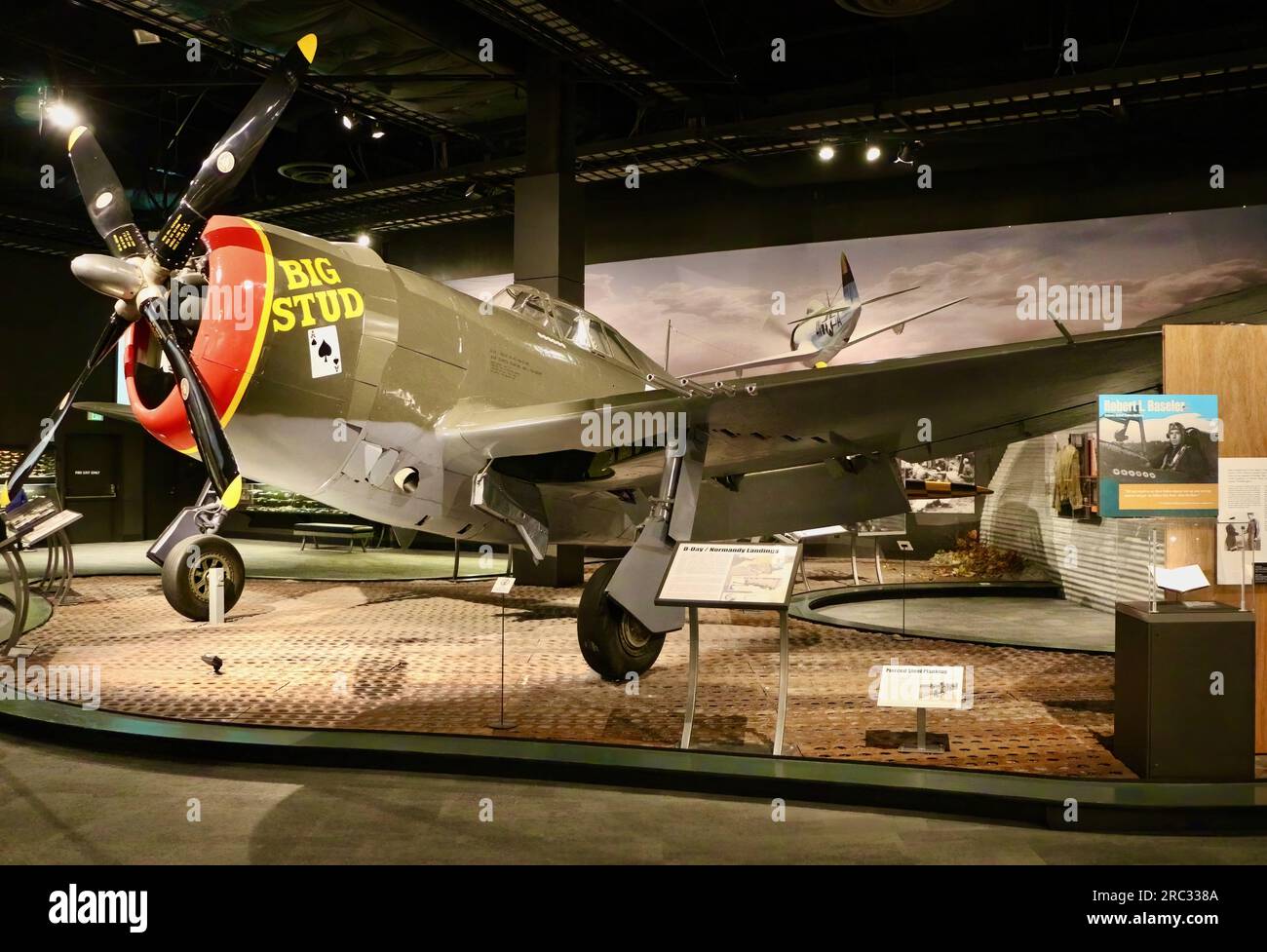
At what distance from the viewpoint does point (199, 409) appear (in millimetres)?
4348

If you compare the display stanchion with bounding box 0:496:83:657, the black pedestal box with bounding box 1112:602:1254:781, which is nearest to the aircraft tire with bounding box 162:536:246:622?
the display stanchion with bounding box 0:496:83:657

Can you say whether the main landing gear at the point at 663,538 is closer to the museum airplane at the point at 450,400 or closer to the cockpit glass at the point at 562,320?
the museum airplane at the point at 450,400

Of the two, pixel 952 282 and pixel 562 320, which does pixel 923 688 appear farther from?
pixel 952 282

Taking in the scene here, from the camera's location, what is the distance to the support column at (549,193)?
31.3 feet

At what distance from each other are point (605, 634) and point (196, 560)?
3.93 metres

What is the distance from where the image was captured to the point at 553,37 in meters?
8.87

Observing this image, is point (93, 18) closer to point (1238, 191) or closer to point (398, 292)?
point (398, 292)

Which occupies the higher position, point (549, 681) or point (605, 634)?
point (605, 634)

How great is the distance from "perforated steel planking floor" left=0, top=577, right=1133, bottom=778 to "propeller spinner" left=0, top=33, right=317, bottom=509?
4.50ft

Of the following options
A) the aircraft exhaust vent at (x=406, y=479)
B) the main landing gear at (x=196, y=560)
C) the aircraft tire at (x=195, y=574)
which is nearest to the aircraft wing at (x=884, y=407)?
the aircraft exhaust vent at (x=406, y=479)

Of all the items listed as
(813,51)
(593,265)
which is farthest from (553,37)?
(593,265)

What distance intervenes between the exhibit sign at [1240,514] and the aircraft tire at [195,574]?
702cm

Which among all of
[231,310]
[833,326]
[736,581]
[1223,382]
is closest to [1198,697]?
[1223,382]

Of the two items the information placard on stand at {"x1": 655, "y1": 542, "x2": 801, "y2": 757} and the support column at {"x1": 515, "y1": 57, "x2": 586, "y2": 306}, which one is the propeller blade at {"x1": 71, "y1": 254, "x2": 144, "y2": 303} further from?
the support column at {"x1": 515, "y1": 57, "x2": 586, "y2": 306}
